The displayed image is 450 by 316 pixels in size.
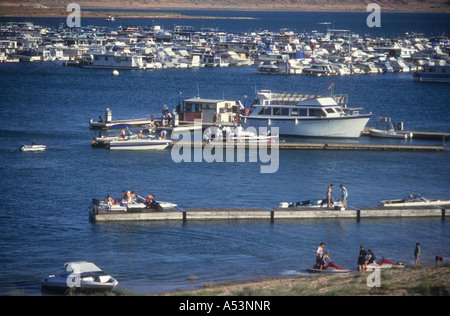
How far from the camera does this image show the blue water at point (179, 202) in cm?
2656

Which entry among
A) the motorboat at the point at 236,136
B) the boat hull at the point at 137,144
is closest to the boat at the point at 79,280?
the boat hull at the point at 137,144

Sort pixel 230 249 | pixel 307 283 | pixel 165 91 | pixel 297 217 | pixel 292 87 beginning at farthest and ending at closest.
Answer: pixel 292 87 < pixel 165 91 < pixel 297 217 < pixel 230 249 < pixel 307 283

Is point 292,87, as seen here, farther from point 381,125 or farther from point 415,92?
point 381,125

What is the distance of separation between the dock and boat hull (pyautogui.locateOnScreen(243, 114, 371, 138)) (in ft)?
66.2

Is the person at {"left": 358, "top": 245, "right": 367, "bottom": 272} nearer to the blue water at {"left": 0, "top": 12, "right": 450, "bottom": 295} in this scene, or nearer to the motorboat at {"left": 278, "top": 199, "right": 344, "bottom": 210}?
the blue water at {"left": 0, "top": 12, "right": 450, "bottom": 295}

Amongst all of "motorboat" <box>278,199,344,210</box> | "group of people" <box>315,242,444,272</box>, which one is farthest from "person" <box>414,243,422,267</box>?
"motorboat" <box>278,199,344,210</box>

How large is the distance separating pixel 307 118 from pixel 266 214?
70.9 feet

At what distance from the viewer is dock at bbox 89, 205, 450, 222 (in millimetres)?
31781

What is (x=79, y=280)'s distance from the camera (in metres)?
22.9

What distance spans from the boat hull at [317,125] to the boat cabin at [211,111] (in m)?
3.32

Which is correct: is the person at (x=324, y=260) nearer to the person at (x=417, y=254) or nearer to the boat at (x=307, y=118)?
the person at (x=417, y=254)

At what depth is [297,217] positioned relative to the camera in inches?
1281
